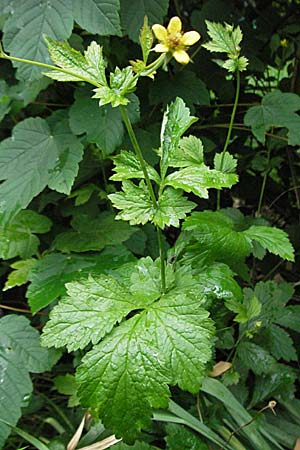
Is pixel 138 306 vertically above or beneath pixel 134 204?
beneath

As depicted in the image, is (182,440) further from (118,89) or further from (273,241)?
(118,89)

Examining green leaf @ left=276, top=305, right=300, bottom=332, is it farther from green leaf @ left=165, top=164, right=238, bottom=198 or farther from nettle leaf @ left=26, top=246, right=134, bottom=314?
green leaf @ left=165, top=164, right=238, bottom=198

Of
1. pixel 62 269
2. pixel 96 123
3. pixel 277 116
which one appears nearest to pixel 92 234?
pixel 62 269

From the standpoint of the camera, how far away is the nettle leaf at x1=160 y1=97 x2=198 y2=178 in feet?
2.49

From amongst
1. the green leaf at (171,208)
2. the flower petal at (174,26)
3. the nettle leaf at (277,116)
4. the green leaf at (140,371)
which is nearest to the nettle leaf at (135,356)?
the green leaf at (140,371)

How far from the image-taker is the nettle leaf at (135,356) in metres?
0.71

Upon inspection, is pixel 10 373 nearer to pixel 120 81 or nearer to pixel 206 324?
pixel 206 324

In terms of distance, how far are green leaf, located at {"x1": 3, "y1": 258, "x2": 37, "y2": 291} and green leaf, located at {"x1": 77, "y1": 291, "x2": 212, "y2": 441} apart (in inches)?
17.7

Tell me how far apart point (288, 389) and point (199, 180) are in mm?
596

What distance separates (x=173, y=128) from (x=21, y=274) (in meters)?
0.53

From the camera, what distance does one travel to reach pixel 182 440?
0.98m

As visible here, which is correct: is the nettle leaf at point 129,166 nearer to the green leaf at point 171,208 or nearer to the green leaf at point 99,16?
the green leaf at point 171,208

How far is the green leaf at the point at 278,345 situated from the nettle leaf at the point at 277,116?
402mm

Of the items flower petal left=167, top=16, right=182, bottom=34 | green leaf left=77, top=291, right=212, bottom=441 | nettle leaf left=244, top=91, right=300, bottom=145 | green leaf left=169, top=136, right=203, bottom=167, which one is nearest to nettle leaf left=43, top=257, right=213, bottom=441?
green leaf left=77, top=291, right=212, bottom=441
